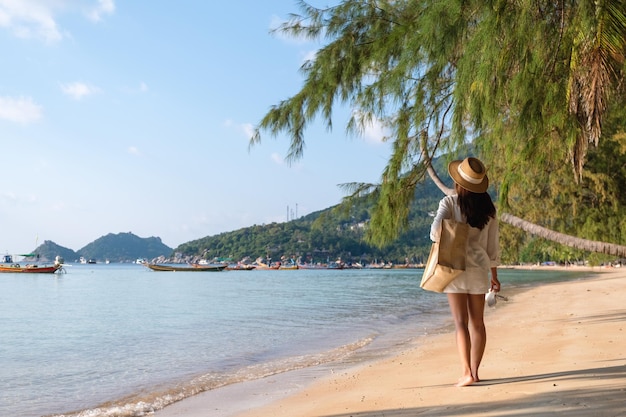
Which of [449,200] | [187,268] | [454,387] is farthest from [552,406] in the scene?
[187,268]

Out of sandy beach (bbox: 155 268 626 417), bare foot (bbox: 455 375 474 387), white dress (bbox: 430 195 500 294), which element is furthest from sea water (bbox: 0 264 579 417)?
white dress (bbox: 430 195 500 294)

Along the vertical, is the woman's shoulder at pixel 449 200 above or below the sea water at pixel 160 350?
above

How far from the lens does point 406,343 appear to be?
10.4 meters

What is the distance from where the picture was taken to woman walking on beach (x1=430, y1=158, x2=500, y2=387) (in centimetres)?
413

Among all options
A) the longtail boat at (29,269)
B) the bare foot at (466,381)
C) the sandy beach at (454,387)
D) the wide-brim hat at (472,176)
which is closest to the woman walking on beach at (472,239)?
the wide-brim hat at (472,176)

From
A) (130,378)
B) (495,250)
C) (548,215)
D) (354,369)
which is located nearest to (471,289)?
(495,250)

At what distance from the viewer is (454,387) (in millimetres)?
4574

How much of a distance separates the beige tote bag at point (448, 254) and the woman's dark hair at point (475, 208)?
11cm

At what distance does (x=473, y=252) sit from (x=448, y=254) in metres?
0.23

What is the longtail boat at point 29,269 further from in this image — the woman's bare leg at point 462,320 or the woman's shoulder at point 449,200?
the woman's shoulder at point 449,200

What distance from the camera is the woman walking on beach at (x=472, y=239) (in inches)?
163

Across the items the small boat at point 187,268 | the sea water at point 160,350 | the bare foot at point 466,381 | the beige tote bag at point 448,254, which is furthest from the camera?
the small boat at point 187,268

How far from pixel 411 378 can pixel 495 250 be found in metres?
1.97

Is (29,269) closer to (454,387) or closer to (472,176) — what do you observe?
(454,387)
